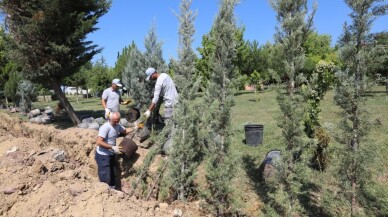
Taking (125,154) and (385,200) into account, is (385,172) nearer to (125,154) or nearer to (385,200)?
(385,200)

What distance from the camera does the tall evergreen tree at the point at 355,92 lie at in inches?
224

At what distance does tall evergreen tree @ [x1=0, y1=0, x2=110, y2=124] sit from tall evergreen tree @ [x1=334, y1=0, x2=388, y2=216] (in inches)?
342

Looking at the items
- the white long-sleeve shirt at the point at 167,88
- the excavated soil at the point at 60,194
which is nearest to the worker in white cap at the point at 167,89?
the white long-sleeve shirt at the point at 167,88

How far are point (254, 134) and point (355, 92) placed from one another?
3.66 metres

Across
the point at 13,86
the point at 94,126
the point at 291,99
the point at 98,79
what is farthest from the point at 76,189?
the point at 98,79

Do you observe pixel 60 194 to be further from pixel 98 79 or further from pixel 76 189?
pixel 98 79

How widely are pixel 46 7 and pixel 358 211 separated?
10.4 metres

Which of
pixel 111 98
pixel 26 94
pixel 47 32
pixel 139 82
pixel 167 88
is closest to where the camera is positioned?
pixel 167 88

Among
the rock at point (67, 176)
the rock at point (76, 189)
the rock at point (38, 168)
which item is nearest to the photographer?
the rock at point (76, 189)

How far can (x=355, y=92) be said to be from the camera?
18.9 feet

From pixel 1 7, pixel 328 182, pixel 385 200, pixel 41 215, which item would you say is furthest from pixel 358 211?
pixel 1 7

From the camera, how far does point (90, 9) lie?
12.8 meters

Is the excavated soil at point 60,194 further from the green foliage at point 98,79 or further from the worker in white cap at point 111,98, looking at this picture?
the green foliage at point 98,79

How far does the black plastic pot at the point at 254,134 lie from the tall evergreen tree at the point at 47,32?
655 cm
